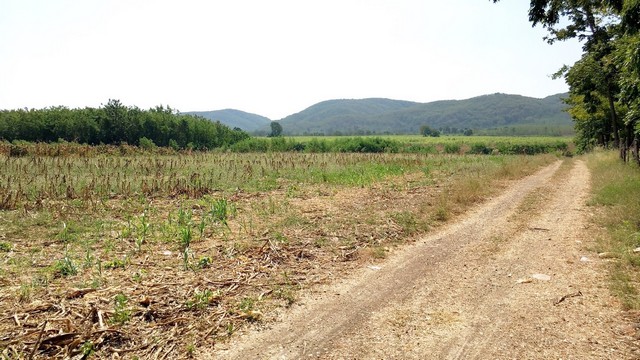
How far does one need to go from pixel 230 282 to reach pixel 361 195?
8.88 meters

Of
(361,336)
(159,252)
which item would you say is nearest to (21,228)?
(159,252)

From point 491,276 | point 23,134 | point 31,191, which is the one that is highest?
point 23,134

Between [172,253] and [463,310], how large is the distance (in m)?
5.32

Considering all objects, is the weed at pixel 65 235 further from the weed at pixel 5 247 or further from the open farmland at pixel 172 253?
the weed at pixel 5 247

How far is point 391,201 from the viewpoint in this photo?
1295 cm

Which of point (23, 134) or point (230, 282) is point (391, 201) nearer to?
point (230, 282)

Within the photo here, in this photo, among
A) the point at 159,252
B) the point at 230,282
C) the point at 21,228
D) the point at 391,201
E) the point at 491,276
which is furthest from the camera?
the point at 391,201

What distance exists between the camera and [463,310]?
201 inches

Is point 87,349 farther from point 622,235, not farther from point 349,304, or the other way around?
point 622,235

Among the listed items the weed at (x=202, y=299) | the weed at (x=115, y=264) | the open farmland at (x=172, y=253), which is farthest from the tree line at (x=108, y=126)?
the weed at (x=202, y=299)

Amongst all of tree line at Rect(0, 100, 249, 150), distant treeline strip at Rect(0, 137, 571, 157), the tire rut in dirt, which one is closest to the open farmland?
the tire rut in dirt

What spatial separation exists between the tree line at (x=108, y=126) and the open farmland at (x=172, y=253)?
26.9 metres

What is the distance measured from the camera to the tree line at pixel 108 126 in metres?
42.6

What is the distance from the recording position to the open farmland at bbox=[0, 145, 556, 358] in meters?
4.46
